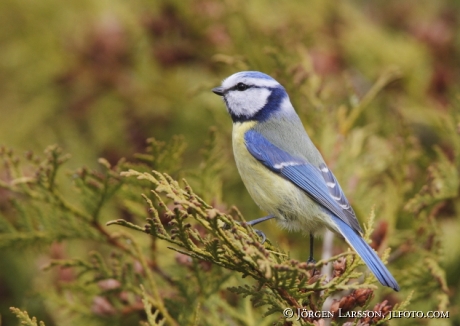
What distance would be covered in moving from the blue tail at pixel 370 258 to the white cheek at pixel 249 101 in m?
0.80

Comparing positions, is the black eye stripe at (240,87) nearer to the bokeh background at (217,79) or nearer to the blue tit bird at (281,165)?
the blue tit bird at (281,165)

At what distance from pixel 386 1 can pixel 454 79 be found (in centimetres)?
125

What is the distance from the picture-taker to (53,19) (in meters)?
3.88

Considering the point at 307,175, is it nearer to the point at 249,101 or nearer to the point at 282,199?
the point at 282,199

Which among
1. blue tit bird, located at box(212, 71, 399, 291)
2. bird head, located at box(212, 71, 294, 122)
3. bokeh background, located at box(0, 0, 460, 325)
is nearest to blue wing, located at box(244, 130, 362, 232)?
blue tit bird, located at box(212, 71, 399, 291)

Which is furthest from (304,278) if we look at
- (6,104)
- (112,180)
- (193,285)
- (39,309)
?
(6,104)

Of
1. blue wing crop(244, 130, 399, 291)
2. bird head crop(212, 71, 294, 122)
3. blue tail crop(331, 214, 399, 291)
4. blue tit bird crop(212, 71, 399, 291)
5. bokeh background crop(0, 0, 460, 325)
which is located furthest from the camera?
bokeh background crop(0, 0, 460, 325)

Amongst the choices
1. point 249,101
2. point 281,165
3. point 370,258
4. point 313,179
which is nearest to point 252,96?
point 249,101

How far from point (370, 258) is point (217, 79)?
5.30 ft

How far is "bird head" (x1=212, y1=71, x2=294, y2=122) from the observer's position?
2518mm

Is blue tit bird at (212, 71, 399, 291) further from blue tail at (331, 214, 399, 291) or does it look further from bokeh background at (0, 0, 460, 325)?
bokeh background at (0, 0, 460, 325)

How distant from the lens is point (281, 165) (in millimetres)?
2219

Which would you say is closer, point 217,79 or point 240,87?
point 240,87

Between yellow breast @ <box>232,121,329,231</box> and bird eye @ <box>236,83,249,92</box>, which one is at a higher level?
bird eye @ <box>236,83,249,92</box>
